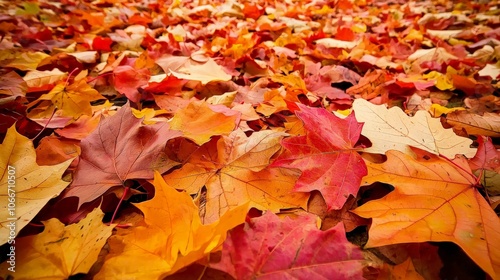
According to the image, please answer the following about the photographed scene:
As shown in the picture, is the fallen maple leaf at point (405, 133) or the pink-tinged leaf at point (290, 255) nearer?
the pink-tinged leaf at point (290, 255)

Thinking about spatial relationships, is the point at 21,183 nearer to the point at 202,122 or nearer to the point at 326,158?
the point at 202,122

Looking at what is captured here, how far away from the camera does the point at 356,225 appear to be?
609 mm

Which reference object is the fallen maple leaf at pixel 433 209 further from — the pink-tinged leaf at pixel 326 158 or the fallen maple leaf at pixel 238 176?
the fallen maple leaf at pixel 238 176

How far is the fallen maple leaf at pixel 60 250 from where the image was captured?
0.49 meters

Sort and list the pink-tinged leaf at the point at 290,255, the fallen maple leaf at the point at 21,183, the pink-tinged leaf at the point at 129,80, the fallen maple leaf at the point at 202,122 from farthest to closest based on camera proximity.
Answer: the pink-tinged leaf at the point at 129,80 < the fallen maple leaf at the point at 202,122 < the fallen maple leaf at the point at 21,183 < the pink-tinged leaf at the point at 290,255

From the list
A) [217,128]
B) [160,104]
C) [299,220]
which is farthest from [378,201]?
[160,104]

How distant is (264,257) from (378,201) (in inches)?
10.4

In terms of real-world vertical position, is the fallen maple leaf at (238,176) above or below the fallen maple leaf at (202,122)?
below

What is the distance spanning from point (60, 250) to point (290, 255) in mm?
401

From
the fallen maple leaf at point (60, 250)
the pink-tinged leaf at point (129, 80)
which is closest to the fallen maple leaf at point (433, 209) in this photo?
the fallen maple leaf at point (60, 250)

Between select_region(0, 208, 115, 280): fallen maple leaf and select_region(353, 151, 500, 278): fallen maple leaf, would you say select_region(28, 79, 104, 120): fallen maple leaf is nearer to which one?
select_region(0, 208, 115, 280): fallen maple leaf

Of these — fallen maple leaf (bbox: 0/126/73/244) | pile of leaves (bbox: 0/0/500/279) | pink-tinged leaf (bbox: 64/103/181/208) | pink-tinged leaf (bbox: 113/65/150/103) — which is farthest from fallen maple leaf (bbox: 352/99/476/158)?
pink-tinged leaf (bbox: 113/65/150/103)

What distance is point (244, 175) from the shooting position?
2.23 ft

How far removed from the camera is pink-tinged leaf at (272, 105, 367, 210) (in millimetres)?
626
